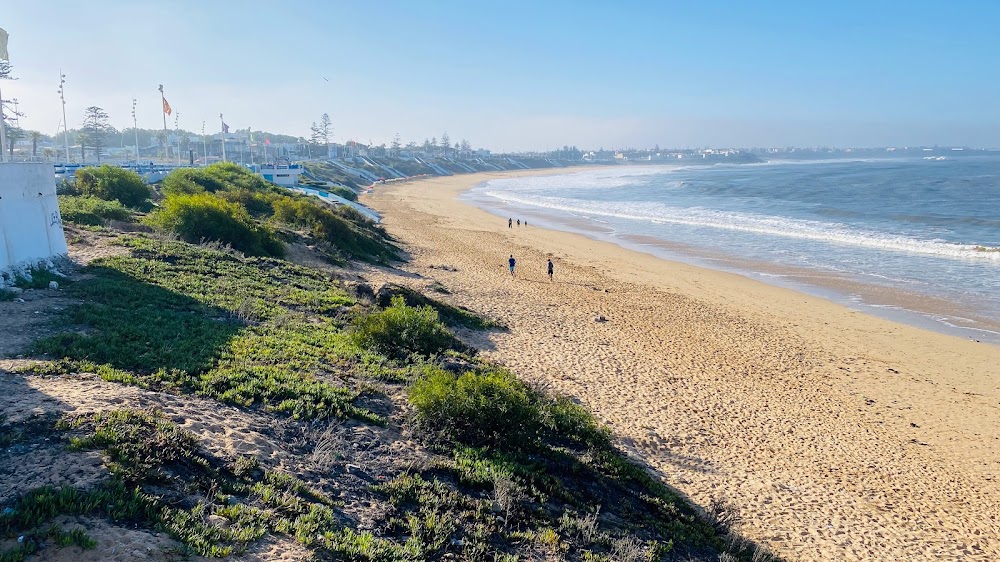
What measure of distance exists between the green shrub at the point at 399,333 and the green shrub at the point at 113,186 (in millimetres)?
17877

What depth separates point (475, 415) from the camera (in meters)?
7.05

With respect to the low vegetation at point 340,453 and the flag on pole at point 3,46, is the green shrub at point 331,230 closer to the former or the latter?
the low vegetation at point 340,453

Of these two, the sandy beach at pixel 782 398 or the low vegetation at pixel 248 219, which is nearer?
the sandy beach at pixel 782 398

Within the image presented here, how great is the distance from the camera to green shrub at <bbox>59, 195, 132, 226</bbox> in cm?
1664

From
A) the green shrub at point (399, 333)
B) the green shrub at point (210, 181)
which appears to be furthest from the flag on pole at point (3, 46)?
the green shrub at point (210, 181)

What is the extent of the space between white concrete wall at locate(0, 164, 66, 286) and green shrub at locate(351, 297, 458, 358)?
6246 mm

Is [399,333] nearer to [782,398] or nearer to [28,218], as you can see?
[28,218]

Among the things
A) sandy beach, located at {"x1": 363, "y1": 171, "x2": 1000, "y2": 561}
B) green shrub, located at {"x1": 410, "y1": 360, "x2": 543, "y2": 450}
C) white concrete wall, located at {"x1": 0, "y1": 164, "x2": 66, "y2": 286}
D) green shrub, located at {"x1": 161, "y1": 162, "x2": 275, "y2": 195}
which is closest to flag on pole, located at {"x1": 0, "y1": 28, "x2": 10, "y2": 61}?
white concrete wall, located at {"x1": 0, "y1": 164, "x2": 66, "y2": 286}

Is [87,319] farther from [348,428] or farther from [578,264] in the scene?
[578,264]

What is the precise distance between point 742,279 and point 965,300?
7.43 m

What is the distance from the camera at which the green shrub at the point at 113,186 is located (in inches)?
890

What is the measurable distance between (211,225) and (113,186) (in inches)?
351

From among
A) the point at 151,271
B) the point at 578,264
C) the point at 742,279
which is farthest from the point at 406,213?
the point at 151,271

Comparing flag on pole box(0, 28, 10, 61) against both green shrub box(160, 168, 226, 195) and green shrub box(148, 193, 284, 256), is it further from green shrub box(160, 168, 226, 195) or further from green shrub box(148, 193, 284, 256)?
green shrub box(160, 168, 226, 195)
